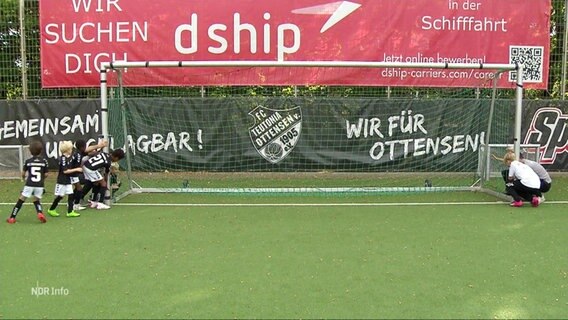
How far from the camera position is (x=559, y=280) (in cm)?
483

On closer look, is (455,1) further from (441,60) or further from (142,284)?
(142,284)

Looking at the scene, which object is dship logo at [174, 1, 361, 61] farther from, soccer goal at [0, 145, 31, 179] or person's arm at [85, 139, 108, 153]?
soccer goal at [0, 145, 31, 179]

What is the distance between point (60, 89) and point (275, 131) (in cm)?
536

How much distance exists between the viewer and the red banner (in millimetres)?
11703

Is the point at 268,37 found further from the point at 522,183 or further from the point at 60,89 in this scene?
the point at 522,183

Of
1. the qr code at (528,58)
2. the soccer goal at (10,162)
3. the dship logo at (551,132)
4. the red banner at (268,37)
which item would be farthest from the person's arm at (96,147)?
the dship logo at (551,132)

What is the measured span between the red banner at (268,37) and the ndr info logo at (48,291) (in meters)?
7.78

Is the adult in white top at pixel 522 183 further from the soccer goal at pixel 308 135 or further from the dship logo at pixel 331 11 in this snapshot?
the dship logo at pixel 331 11

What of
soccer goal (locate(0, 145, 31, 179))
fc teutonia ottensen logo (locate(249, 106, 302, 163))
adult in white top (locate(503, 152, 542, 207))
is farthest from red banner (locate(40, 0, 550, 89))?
adult in white top (locate(503, 152, 542, 207))

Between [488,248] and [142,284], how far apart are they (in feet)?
13.2

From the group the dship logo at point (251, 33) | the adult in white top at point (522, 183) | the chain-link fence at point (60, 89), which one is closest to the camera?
the adult in white top at point (522, 183)

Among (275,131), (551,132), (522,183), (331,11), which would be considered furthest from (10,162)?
(551,132)

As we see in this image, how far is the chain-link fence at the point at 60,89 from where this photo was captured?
1214cm

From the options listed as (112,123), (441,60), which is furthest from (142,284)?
(441,60)
